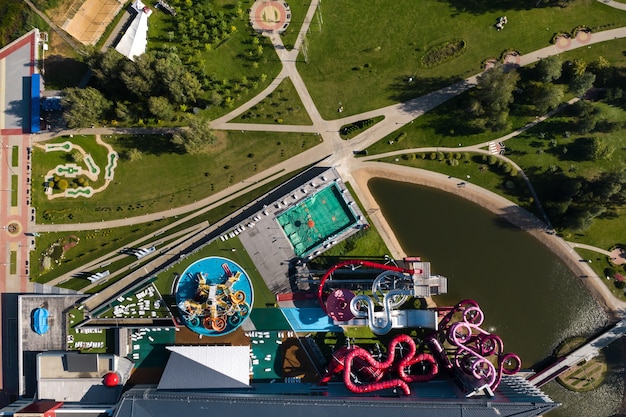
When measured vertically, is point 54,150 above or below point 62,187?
above

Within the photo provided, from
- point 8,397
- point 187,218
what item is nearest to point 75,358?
point 8,397

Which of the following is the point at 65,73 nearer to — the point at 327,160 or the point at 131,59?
the point at 131,59

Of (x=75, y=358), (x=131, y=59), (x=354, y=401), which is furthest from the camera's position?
(x=131, y=59)

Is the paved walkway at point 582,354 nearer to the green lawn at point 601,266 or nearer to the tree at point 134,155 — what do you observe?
the green lawn at point 601,266

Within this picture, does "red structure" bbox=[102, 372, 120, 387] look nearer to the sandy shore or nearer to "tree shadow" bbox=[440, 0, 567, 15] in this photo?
the sandy shore

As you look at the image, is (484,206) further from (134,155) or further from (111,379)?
(111,379)

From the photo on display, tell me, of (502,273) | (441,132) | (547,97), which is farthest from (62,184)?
(547,97)

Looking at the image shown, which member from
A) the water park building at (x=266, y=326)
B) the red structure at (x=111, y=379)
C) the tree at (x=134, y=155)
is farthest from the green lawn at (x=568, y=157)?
the red structure at (x=111, y=379)
